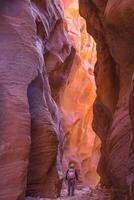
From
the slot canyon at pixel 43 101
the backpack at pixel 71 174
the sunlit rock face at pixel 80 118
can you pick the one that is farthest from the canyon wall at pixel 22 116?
the sunlit rock face at pixel 80 118

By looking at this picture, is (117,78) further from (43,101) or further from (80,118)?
(80,118)

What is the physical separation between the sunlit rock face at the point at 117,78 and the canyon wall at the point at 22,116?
215 cm

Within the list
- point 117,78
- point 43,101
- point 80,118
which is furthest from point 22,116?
point 80,118

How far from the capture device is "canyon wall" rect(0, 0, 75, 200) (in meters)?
9.46

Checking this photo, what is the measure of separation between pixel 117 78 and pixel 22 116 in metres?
5.94

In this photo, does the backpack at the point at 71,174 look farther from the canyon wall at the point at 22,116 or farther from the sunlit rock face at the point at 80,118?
the sunlit rock face at the point at 80,118

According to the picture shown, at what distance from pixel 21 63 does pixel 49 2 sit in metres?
7.91

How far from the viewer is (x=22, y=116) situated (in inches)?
→ 400

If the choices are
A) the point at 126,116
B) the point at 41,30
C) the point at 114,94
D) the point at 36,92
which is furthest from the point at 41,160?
the point at 41,30

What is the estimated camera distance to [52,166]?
12.9m

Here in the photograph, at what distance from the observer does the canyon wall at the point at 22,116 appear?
9.46 metres

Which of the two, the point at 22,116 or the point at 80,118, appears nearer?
the point at 22,116

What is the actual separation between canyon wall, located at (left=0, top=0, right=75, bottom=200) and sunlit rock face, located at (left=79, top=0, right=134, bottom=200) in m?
2.15

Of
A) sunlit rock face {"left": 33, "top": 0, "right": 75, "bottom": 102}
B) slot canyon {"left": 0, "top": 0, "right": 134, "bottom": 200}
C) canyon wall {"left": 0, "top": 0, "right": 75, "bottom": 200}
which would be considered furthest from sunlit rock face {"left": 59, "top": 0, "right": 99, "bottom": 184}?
canyon wall {"left": 0, "top": 0, "right": 75, "bottom": 200}
